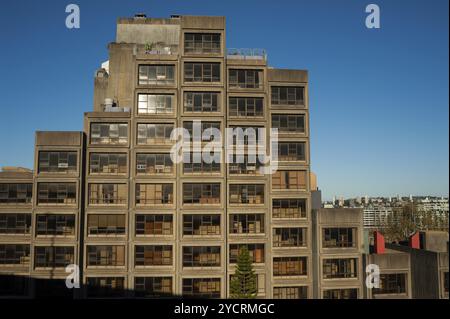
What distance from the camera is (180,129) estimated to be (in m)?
43.7

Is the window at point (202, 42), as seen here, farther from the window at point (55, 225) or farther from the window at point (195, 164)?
the window at point (55, 225)

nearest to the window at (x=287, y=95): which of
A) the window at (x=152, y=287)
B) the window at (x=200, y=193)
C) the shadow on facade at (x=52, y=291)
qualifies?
the window at (x=200, y=193)

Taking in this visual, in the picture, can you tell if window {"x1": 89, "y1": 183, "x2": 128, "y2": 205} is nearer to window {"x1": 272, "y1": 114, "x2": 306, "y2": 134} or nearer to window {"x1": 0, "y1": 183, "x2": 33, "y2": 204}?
window {"x1": 0, "y1": 183, "x2": 33, "y2": 204}

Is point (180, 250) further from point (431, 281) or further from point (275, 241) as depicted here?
point (431, 281)

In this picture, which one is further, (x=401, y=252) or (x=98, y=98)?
(x=98, y=98)

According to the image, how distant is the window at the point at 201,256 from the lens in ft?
138

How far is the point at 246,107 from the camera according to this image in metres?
44.7

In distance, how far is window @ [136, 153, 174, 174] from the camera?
4338cm

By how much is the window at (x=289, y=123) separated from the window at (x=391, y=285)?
1787 cm

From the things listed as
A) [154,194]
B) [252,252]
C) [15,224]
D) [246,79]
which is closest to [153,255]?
[154,194]

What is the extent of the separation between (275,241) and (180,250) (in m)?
10.2

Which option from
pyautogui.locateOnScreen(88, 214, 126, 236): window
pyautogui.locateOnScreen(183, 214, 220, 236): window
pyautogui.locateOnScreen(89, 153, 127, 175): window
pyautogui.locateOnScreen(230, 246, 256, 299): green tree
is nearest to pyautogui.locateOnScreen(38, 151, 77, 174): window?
pyautogui.locateOnScreen(89, 153, 127, 175): window
